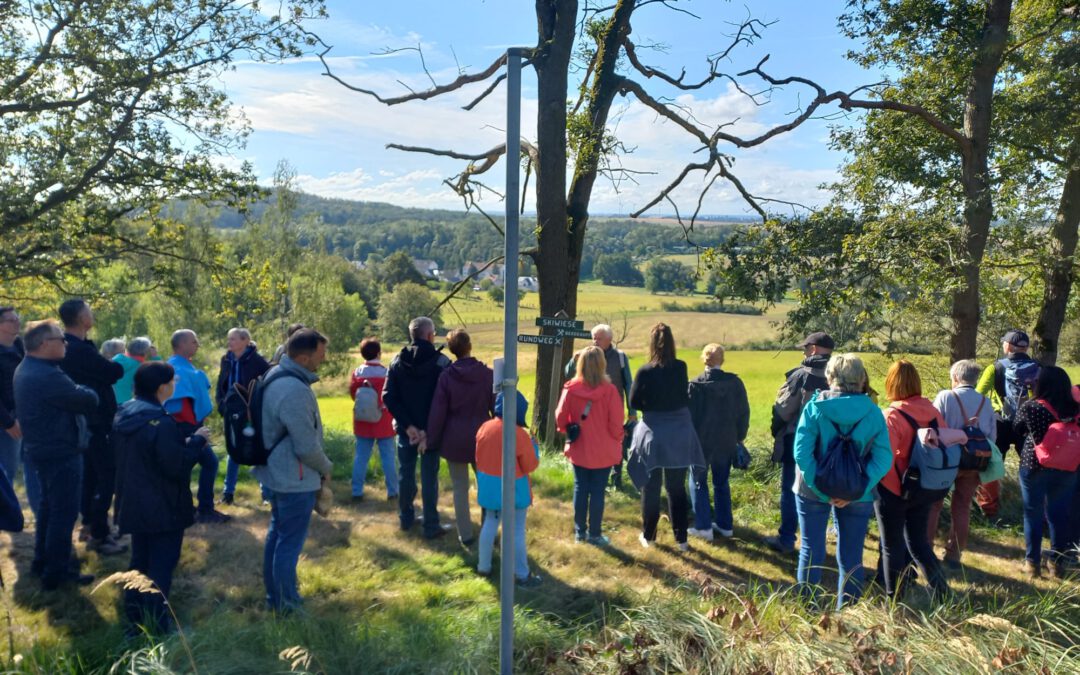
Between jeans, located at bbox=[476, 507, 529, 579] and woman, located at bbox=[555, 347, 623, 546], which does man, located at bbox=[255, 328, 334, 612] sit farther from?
woman, located at bbox=[555, 347, 623, 546]

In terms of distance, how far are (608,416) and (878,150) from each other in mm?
6864

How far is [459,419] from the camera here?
5582mm

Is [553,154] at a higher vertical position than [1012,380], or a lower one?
higher

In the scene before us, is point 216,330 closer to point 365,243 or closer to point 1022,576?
point 1022,576

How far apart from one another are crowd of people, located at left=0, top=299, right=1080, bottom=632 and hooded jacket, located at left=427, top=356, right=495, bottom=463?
0.01m

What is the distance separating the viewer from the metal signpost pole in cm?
264

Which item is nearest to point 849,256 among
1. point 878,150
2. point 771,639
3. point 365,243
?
point 878,150

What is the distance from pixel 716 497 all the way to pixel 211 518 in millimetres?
4572

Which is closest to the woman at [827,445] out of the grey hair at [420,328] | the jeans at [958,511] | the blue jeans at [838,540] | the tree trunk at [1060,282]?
the blue jeans at [838,540]

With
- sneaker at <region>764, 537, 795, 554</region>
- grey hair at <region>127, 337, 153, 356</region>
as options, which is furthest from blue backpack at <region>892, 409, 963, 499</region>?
grey hair at <region>127, 337, 153, 356</region>

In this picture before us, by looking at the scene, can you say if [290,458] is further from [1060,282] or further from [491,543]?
[1060,282]

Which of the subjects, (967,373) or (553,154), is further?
(553,154)

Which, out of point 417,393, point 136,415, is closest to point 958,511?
point 417,393

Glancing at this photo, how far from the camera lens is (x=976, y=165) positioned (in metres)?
8.45
